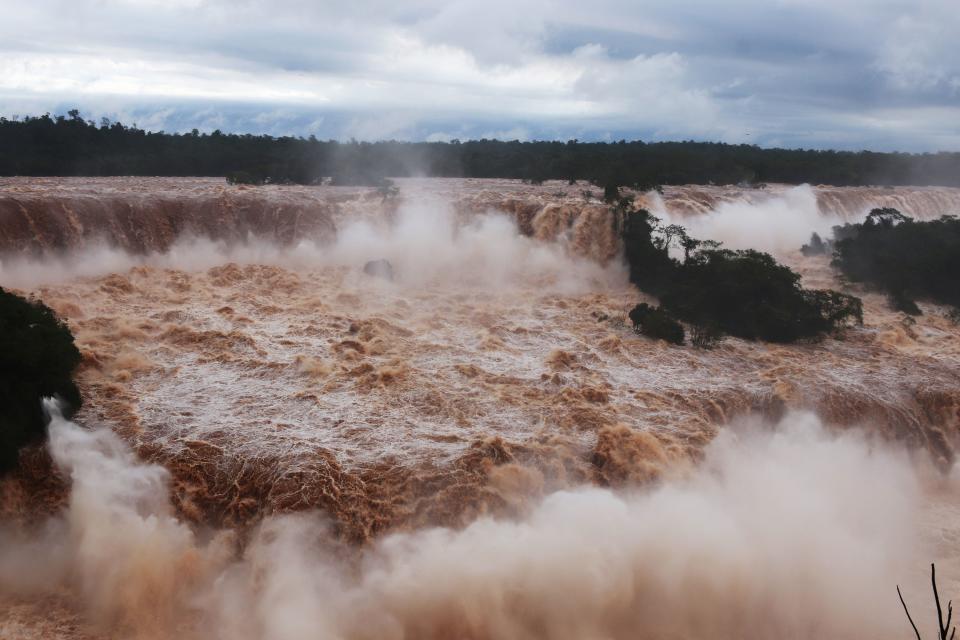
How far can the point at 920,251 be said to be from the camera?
2631cm

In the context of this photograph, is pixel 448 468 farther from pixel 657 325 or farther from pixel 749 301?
pixel 749 301

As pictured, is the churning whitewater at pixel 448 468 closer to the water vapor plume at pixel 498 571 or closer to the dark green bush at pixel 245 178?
the water vapor plume at pixel 498 571

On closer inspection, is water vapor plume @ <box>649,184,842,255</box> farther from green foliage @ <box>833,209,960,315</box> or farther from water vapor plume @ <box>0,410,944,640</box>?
water vapor plume @ <box>0,410,944,640</box>

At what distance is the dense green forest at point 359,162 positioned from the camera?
36.9 meters

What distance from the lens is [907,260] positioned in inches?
1024

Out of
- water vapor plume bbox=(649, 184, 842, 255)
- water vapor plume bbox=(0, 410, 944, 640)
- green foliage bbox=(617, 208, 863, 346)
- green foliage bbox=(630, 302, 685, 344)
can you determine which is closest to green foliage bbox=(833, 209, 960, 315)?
green foliage bbox=(617, 208, 863, 346)

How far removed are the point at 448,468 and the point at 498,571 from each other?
8.18 feet

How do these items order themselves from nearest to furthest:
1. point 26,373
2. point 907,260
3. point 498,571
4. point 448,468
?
point 498,571 < point 448,468 < point 26,373 < point 907,260

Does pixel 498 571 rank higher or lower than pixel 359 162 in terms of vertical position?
lower

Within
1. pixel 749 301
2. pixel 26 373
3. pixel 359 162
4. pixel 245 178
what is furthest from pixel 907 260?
pixel 359 162

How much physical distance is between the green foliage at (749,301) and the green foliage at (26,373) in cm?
1533

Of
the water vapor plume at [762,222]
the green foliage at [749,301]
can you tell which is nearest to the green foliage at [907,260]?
the green foliage at [749,301]

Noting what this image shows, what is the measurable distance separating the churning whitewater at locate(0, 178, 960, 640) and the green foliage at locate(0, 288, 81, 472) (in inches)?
15.8

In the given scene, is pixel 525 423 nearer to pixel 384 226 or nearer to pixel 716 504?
pixel 716 504
